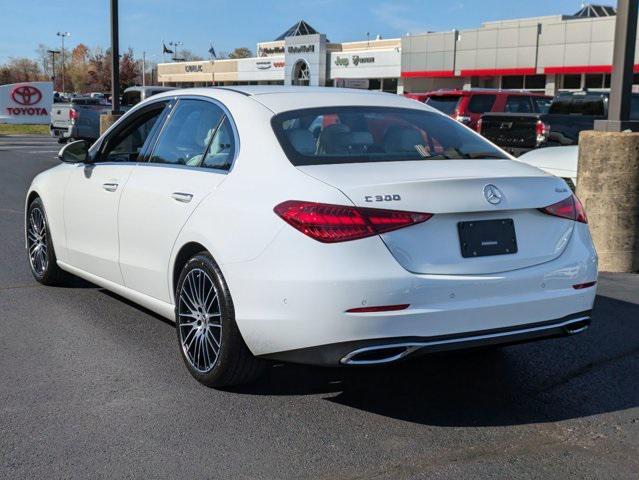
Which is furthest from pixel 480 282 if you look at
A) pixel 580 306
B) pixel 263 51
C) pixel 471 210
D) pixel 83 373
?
pixel 263 51

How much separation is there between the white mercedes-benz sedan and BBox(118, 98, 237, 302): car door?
0.01 m

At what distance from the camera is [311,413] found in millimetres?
4199

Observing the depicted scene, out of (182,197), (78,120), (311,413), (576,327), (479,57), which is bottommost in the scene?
(311,413)

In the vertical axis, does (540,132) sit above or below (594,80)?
below

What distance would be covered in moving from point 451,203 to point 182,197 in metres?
1.61

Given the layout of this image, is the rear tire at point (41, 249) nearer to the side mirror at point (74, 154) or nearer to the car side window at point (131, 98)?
the side mirror at point (74, 154)

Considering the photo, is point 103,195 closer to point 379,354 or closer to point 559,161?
point 379,354

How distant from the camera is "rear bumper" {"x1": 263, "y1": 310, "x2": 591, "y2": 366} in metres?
3.77

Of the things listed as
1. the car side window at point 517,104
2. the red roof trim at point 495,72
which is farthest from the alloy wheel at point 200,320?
the red roof trim at point 495,72

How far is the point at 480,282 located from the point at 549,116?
1202 centimetres

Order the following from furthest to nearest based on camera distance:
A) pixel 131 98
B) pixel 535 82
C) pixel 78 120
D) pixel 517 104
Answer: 1. pixel 535 82
2. pixel 131 98
3. pixel 78 120
4. pixel 517 104

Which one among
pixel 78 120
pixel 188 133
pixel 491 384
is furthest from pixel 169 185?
pixel 78 120

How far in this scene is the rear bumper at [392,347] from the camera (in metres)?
3.77

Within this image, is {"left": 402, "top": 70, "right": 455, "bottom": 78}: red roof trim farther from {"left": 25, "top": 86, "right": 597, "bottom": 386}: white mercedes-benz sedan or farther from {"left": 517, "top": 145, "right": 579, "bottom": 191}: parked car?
{"left": 25, "top": 86, "right": 597, "bottom": 386}: white mercedes-benz sedan
